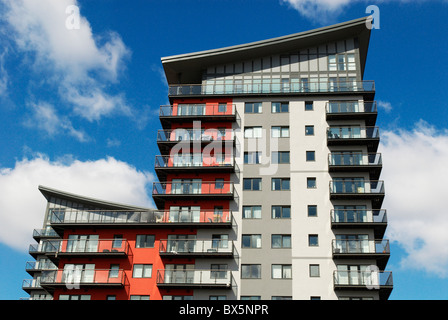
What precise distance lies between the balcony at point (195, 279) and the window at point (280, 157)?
10.9m

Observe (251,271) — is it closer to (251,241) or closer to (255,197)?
(251,241)

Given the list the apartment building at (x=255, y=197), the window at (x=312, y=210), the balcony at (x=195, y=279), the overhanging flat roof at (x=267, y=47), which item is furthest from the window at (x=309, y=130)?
the balcony at (x=195, y=279)

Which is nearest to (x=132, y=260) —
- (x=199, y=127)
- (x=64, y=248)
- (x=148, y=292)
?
(x=148, y=292)

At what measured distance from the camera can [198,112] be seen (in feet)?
166

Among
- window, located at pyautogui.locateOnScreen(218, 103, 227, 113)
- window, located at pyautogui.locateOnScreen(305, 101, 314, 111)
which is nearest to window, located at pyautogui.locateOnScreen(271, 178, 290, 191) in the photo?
window, located at pyautogui.locateOnScreen(305, 101, 314, 111)

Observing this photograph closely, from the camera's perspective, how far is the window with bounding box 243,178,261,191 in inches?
1859

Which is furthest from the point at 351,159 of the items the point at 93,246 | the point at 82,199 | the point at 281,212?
the point at 82,199

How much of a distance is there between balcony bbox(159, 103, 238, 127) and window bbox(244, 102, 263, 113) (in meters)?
1.12

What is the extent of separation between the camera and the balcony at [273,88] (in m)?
50.2

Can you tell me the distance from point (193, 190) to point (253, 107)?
9958 mm

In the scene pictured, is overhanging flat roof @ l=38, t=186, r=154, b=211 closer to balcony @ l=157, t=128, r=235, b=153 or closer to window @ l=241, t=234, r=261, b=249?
balcony @ l=157, t=128, r=235, b=153

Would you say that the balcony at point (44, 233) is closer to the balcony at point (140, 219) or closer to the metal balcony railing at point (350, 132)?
the balcony at point (140, 219)

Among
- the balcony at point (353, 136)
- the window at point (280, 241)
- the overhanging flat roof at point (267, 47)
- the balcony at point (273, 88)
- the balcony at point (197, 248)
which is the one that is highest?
the overhanging flat roof at point (267, 47)
